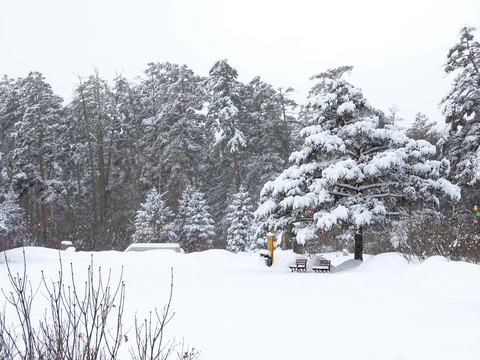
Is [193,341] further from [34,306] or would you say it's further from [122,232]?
[122,232]

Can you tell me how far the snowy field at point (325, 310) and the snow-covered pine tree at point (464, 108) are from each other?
995 cm

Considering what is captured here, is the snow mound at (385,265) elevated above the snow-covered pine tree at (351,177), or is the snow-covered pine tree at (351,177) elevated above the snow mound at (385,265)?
the snow-covered pine tree at (351,177)

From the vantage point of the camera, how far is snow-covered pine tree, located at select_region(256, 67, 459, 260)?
38.9 feet

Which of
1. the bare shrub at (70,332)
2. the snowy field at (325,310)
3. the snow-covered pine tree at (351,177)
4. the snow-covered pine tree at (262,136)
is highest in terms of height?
the snow-covered pine tree at (262,136)

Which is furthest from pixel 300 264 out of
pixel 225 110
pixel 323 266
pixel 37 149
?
pixel 37 149

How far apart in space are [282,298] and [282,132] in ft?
75.0

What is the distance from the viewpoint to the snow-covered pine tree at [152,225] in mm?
22281

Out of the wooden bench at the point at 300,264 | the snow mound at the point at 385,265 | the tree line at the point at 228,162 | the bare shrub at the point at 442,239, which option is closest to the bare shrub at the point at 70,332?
the snow mound at the point at 385,265

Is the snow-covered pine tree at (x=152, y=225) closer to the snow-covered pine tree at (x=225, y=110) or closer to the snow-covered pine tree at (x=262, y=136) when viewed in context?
the snow-covered pine tree at (x=225, y=110)

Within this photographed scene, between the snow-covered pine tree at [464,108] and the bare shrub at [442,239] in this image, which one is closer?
the bare shrub at [442,239]

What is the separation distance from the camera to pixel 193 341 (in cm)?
476

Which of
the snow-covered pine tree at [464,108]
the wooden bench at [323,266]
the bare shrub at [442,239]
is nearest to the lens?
the bare shrub at [442,239]

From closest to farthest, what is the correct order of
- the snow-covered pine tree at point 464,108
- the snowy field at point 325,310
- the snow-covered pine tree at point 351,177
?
the snowy field at point 325,310 → the snow-covered pine tree at point 351,177 → the snow-covered pine tree at point 464,108

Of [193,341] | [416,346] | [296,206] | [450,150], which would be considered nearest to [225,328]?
[193,341]
